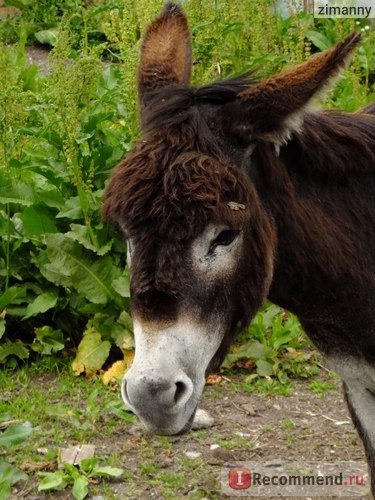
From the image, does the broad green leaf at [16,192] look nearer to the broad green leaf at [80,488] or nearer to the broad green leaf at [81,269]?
the broad green leaf at [81,269]

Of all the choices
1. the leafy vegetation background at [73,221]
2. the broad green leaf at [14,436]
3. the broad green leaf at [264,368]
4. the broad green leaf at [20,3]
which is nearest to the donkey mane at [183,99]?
the broad green leaf at [14,436]

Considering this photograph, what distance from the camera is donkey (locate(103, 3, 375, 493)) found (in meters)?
2.99

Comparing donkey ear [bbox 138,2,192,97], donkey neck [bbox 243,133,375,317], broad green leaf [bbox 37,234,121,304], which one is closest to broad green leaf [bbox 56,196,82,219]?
broad green leaf [bbox 37,234,121,304]

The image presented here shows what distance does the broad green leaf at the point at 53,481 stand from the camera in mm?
4566

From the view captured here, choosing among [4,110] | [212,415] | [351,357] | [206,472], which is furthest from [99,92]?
[351,357]

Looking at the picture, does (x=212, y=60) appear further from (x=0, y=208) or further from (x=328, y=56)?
(x=328, y=56)

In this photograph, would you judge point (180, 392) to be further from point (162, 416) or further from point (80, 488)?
point (80, 488)

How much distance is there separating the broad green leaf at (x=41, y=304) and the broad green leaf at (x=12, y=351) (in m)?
0.19

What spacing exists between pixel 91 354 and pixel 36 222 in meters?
0.86

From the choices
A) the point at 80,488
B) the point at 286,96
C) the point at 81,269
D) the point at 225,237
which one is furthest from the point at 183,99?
the point at 81,269

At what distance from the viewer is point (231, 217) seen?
3.04 metres

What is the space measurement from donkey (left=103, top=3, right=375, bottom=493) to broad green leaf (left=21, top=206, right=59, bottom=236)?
7.89ft

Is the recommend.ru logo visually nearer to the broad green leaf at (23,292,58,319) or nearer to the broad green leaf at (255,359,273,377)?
the broad green leaf at (255,359,273,377)

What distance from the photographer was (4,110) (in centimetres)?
548
